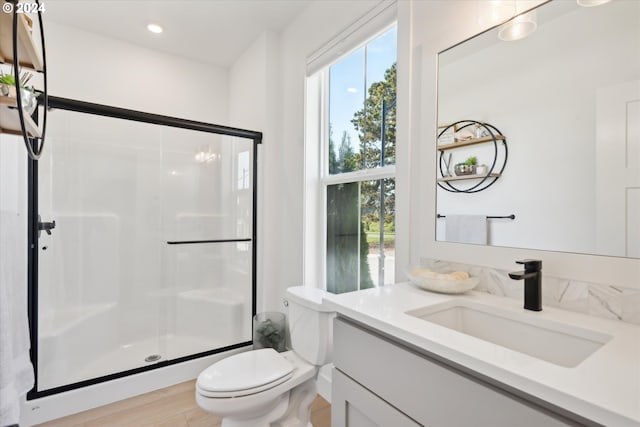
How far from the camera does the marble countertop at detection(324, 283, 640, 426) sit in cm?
48

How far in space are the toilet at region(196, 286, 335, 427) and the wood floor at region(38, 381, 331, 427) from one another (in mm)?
359

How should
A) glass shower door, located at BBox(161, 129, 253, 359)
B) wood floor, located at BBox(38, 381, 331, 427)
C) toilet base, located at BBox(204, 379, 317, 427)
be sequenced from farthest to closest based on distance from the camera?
glass shower door, located at BBox(161, 129, 253, 359) → wood floor, located at BBox(38, 381, 331, 427) → toilet base, located at BBox(204, 379, 317, 427)

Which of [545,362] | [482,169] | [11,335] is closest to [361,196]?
[482,169]

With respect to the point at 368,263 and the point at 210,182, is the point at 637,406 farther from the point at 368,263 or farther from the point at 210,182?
the point at 210,182

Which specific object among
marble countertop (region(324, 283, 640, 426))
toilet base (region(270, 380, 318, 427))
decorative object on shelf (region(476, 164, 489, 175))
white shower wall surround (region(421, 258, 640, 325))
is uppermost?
decorative object on shelf (region(476, 164, 489, 175))

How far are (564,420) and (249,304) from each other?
2.32m

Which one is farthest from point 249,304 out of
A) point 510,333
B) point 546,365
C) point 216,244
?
point 546,365

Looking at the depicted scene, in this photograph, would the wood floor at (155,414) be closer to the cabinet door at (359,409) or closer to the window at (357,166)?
the window at (357,166)

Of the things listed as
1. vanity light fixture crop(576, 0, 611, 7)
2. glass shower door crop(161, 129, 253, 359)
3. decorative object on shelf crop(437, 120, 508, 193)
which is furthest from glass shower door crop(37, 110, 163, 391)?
vanity light fixture crop(576, 0, 611, 7)

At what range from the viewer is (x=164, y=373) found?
6.97 ft

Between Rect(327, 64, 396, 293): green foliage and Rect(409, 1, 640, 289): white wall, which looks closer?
Rect(409, 1, 640, 289): white wall

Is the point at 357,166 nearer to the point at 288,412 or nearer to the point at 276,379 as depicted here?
the point at 276,379

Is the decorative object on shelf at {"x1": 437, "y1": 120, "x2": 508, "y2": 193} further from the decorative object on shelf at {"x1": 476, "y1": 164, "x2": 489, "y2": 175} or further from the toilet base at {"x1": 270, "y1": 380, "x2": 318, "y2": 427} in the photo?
the toilet base at {"x1": 270, "y1": 380, "x2": 318, "y2": 427}

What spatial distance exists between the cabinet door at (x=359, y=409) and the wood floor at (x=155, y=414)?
0.94 meters
